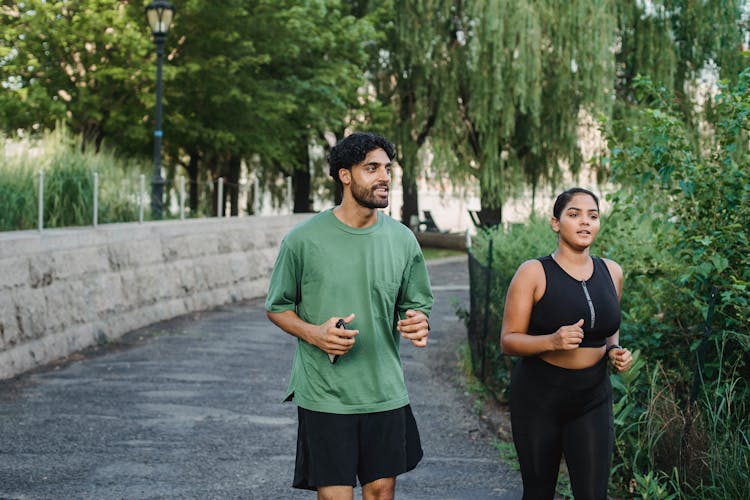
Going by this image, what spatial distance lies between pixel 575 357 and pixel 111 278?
363 inches

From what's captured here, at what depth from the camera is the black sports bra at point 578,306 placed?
14.1ft

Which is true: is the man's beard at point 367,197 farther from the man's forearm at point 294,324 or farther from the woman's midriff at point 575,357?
the woman's midriff at point 575,357

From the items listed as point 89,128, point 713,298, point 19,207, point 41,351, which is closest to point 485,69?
point 89,128

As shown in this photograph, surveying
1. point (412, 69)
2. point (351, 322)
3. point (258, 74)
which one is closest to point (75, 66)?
point (258, 74)

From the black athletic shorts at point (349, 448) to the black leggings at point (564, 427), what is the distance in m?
0.55

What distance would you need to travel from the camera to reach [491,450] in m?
7.34

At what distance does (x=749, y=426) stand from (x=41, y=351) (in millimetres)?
7354

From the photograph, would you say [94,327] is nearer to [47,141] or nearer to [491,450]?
[47,141]

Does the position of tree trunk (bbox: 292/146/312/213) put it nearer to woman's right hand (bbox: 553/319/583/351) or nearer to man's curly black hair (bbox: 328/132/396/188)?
man's curly black hair (bbox: 328/132/396/188)

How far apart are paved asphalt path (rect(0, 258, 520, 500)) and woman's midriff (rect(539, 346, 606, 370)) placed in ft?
6.30

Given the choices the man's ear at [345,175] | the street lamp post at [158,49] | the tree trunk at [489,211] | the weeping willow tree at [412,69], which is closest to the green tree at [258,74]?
the street lamp post at [158,49]

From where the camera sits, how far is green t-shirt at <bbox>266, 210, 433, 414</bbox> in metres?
4.01

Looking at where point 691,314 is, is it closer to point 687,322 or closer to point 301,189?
point 687,322

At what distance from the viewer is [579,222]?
438 centimetres
